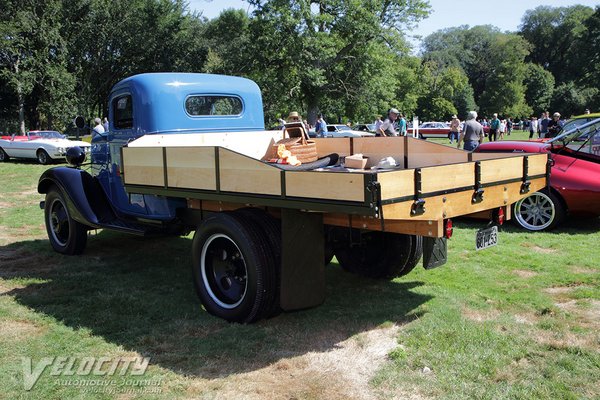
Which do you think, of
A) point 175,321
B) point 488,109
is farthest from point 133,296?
point 488,109

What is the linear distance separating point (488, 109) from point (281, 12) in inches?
1705

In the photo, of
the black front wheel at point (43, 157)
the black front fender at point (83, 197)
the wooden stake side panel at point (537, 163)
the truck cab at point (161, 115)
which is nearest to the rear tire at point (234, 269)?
the truck cab at point (161, 115)

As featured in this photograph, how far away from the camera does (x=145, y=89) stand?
220 inches

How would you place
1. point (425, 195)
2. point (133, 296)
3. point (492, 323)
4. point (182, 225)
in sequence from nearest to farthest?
point (425, 195)
point (492, 323)
point (133, 296)
point (182, 225)

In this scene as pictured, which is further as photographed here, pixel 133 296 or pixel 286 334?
pixel 133 296

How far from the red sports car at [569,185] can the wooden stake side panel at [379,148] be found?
283cm

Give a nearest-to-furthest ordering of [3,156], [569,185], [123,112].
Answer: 1. [123,112]
2. [569,185]
3. [3,156]

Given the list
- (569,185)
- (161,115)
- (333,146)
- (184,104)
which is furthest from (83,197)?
(569,185)

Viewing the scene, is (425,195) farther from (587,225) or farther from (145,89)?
(587,225)

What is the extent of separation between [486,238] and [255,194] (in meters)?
1.91

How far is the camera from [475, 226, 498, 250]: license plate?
4.18 m

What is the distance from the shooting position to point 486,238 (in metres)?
4.25

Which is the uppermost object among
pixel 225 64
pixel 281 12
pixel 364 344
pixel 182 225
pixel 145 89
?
pixel 281 12

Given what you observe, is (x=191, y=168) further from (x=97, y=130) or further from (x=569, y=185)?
(x=569, y=185)
